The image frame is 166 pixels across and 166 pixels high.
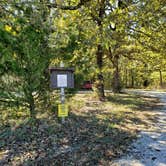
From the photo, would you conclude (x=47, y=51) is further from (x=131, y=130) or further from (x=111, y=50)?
(x=111, y=50)

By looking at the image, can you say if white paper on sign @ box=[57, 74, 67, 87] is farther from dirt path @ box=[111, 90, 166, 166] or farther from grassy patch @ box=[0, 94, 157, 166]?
dirt path @ box=[111, 90, 166, 166]

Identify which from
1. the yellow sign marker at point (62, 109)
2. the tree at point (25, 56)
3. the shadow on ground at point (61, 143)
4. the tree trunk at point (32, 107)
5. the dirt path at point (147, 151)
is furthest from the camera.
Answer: the tree trunk at point (32, 107)

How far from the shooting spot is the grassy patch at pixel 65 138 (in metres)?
4.70

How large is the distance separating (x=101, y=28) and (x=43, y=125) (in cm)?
413

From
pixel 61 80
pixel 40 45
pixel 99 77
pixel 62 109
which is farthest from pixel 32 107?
pixel 99 77

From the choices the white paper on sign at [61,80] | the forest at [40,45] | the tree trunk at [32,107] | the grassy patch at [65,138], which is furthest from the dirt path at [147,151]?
the tree trunk at [32,107]

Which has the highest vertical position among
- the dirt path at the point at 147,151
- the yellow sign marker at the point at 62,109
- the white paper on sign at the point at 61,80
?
the white paper on sign at the point at 61,80

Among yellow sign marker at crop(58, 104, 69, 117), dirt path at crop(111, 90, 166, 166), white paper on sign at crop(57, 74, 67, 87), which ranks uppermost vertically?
white paper on sign at crop(57, 74, 67, 87)

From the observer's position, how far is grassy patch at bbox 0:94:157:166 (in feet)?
15.4

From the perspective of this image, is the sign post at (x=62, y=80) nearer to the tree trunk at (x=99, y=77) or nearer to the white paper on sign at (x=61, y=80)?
the white paper on sign at (x=61, y=80)

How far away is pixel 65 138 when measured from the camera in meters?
5.74

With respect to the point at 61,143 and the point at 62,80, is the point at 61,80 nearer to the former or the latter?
the point at 62,80

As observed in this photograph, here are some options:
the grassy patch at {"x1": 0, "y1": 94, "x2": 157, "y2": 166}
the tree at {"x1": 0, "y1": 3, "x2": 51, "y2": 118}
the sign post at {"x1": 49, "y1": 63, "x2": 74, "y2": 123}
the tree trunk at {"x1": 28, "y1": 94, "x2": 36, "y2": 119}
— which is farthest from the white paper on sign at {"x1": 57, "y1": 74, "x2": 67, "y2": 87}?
the grassy patch at {"x1": 0, "y1": 94, "x2": 157, "y2": 166}

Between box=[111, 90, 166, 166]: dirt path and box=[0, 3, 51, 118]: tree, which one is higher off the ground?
box=[0, 3, 51, 118]: tree
